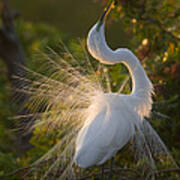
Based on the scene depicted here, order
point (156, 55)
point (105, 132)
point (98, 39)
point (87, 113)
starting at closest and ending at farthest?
point (98, 39) < point (105, 132) < point (87, 113) < point (156, 55)

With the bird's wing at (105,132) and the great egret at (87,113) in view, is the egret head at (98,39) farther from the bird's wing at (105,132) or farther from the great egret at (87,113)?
the bird's wing at (105,132)

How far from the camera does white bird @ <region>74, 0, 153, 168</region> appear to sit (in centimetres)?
111

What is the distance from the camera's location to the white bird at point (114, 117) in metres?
1.11

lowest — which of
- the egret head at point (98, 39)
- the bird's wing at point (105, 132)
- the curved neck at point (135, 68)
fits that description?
the bird's wing at point (105, 132)

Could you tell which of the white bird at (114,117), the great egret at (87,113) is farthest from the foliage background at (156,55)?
the white bird at (114,117)

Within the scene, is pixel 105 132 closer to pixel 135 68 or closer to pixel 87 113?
pixel 87 113

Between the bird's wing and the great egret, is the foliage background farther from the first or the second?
the bird's wing

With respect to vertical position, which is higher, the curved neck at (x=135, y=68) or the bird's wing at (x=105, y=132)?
the curved neck at (x=135, y=68)

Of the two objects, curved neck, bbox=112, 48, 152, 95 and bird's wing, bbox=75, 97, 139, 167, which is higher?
curved neck, bbox=112, 48, 152, 95

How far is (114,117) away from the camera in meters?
1.17

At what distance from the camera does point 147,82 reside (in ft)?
3.76

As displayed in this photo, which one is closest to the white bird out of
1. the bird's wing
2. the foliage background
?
the bird's wing

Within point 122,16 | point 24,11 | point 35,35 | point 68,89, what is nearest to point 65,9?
point 24,11

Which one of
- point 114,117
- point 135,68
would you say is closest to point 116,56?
point 135,68
